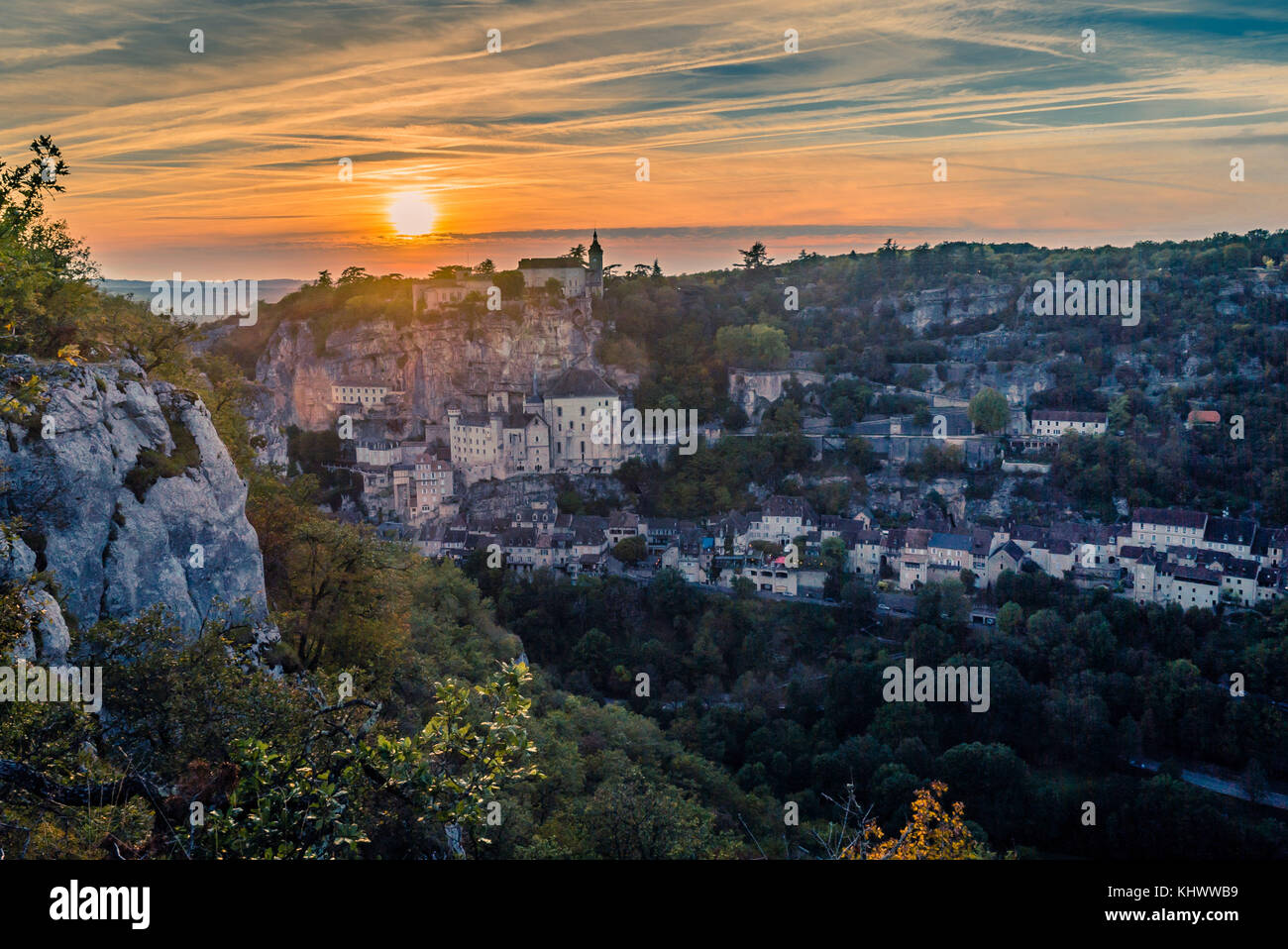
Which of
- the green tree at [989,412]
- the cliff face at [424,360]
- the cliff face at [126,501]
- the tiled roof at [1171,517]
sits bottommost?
the tiled roof at [1171,517]

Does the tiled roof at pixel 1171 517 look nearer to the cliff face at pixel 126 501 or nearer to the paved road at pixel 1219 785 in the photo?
the paved road at pixel 1219 785

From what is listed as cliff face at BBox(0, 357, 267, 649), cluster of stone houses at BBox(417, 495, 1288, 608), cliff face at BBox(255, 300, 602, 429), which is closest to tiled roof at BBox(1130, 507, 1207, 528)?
cluster of stone houses at BBox(417, 495, 1288, 608)

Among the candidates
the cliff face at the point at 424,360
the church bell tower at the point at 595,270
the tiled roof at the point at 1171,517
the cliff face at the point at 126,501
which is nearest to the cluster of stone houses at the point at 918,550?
the tiled roof at the point at 1171,517

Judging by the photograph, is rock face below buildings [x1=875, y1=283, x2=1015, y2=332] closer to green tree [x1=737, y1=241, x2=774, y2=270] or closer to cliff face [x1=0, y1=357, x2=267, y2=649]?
green tree [x1=737, y1=241, x2=774, y2=270]

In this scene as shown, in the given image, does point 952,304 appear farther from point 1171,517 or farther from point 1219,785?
point 1219,785
